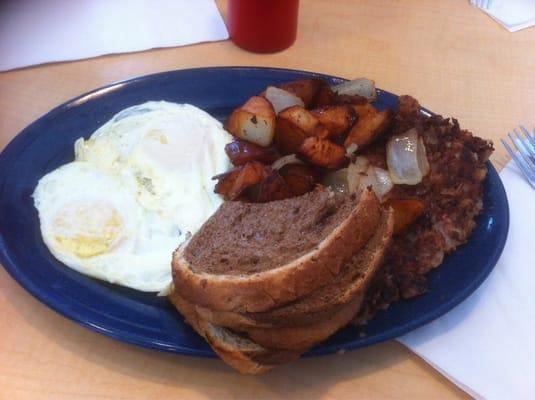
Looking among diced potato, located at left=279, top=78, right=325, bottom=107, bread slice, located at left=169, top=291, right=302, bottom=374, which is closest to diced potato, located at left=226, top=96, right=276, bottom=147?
diced potato, located at left=279, top=78, right=325, bottom=107

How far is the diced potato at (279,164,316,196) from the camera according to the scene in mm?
1896

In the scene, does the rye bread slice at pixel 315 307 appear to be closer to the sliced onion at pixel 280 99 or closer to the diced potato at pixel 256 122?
the diced potato at pixel 256 122

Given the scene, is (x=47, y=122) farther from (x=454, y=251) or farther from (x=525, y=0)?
(x=525, y=0)

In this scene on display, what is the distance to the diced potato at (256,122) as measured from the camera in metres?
2.04

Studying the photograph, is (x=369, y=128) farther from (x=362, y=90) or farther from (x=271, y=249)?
(x=271, y=249)

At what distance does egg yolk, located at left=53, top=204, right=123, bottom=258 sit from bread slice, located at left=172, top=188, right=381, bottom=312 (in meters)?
0.28

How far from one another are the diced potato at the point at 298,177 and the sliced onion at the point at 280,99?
294 mm

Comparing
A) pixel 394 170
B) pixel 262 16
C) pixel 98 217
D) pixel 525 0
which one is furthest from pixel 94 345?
pixel 525 0

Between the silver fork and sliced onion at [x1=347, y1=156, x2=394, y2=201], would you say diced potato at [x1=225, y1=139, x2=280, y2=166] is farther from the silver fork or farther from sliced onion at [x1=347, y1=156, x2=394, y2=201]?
the silver fork

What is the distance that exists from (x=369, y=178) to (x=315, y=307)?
1.98ft

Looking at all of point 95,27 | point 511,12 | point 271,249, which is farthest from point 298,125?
point 511,12

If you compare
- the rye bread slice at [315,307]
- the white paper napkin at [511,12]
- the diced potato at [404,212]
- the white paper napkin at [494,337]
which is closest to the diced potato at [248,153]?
the diced potato at [404,212]

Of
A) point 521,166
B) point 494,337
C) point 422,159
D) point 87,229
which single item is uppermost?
point 422,159

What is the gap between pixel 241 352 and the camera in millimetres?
1482
